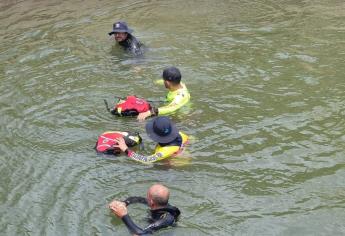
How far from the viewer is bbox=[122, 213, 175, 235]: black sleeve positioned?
6074 mm

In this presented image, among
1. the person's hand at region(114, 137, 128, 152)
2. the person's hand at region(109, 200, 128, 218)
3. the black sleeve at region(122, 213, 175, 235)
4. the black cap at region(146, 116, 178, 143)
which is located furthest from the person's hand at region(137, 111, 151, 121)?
the black sleeve at region(122, 213, 175, 235)

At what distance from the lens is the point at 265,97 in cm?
948

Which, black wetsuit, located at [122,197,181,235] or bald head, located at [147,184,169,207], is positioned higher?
bald head, located at [147,184,169,207]

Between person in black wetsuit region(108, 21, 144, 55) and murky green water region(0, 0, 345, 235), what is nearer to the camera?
murky green water region(0, 0, 345, 235)

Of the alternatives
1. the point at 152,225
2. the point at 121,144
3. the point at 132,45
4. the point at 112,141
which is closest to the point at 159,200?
the point at 152,225

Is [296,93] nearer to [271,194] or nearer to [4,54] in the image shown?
[271,194]

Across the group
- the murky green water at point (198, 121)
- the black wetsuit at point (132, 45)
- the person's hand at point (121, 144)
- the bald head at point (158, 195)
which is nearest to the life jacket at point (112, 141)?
the person's hand at point (121, 144)

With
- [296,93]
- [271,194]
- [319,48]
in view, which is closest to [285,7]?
[319,48]

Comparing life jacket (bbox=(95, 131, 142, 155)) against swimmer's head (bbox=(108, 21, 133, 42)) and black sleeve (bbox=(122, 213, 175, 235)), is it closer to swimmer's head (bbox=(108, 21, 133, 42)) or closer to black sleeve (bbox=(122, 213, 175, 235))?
black sleeve (bbox=(122, 213, 175, 235))

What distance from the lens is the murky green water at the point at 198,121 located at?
6668 millimetres

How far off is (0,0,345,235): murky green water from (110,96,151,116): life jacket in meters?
0.21

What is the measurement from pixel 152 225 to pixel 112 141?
6.48 feet

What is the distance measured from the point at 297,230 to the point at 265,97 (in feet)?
12.0

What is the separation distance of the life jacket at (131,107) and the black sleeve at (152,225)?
9.62 feet
